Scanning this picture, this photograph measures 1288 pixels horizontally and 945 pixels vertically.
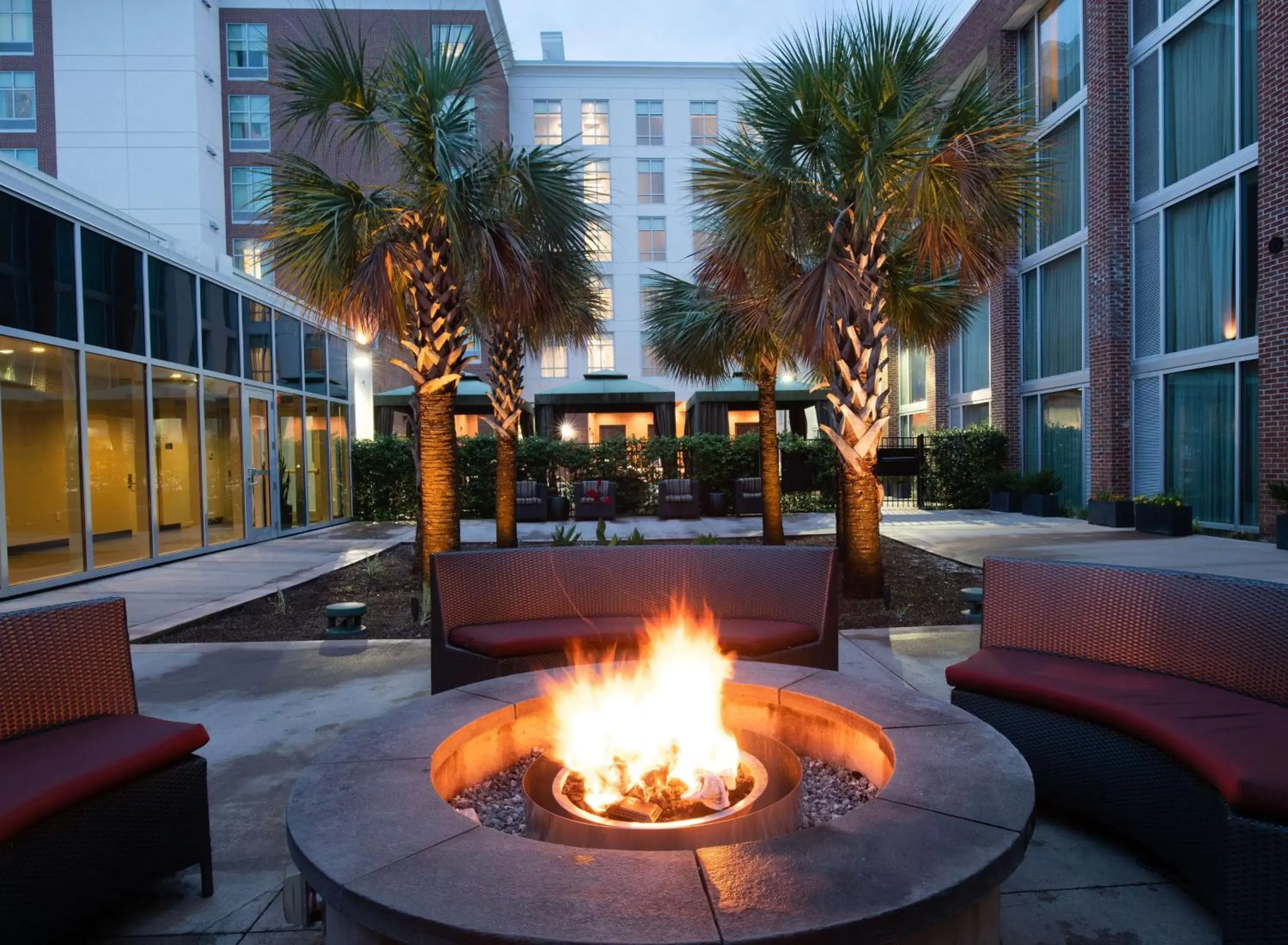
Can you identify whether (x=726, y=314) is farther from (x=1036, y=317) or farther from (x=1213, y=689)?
(x=1036, y=317)

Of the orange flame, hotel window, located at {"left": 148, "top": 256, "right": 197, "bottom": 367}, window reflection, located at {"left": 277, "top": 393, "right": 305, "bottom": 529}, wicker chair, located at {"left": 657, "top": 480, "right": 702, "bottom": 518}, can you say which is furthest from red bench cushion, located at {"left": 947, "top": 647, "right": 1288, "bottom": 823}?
window reflection, located at {"left": 277, "top": 393, "right": 305, "bottom": 529}

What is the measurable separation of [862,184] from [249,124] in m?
29.6

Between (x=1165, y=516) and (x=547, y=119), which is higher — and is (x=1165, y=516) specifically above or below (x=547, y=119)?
below

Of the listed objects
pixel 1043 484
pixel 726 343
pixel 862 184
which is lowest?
pixel 1043 484

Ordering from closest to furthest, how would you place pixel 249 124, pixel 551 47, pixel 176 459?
pixel 176 459 < pixel 249 124 < pixel 551 47

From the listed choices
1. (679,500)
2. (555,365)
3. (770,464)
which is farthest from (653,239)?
(770,464)

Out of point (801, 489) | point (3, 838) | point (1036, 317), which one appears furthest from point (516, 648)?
point (1036, 317)

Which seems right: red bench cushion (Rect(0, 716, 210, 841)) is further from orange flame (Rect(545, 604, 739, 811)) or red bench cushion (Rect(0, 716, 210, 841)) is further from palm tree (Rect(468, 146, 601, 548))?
palm tree (Rect(468, 146, 601, 548))

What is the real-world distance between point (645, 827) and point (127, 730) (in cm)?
174

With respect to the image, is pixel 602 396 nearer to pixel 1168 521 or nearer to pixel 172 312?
pixel 172 312

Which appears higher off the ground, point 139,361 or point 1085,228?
A: point 1085,228

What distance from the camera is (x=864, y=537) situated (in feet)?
23.0

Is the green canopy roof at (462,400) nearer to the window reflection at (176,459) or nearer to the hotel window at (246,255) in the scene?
the window reflection at (176,459)

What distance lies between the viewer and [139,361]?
9664 millimetres
